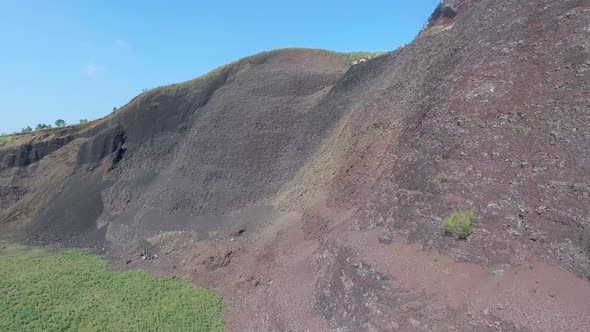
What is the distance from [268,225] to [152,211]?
8603 millimetres

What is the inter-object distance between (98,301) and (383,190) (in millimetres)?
10783

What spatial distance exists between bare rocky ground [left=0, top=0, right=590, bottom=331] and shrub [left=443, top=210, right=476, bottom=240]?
186mm

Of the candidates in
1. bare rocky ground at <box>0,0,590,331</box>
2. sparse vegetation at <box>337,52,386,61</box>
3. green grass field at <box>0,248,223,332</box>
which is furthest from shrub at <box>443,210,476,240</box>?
sparse vegetation at <box>337,52,386,61</box>

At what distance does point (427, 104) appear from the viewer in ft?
47.1

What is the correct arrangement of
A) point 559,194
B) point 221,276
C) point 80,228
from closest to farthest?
point 559,194 < point 221,276 < point 80,228

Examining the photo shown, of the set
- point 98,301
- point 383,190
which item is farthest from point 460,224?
point 98,301

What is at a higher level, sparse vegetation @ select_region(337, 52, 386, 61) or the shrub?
sparse vegetation @ select_region(337, 52, 386, 61)

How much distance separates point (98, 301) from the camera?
1535cm

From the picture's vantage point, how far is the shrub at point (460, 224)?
9633 millimetres

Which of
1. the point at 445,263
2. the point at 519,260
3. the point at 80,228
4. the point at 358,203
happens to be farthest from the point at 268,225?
the point at 80,228

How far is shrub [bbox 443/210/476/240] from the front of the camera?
9633 millimetres

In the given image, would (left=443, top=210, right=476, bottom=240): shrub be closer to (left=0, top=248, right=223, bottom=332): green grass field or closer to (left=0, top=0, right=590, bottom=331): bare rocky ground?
(left=0, top=0, right=590, bottom=331): bare rocky ground

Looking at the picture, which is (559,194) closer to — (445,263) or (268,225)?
(445,263)

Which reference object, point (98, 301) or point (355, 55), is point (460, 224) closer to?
point (98, 301)
